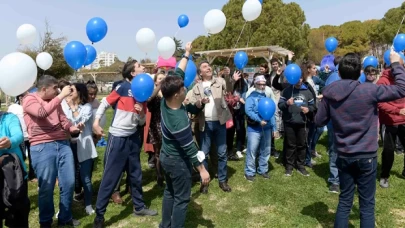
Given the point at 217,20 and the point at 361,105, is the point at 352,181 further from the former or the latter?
the point at 217,20

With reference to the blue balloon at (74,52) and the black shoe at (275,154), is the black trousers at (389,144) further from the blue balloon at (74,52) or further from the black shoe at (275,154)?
the blue balloon at (74,52)

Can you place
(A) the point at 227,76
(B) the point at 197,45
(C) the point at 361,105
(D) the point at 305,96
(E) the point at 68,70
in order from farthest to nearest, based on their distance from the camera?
(B) the point at 197,45
(E) the point at 68,70
(A) the point at 227,76
(D) the point at 305,96
(C) the point at 361,105

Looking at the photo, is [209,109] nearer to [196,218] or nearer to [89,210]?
[196,218]

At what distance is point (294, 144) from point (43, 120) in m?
3.87

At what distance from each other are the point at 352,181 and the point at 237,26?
21445 millimetres

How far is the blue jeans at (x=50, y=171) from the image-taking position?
340 cm

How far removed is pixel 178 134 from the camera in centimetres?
291

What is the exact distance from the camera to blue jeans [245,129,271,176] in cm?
516

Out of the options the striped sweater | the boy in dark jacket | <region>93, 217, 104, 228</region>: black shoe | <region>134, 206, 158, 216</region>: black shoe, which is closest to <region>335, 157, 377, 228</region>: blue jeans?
the boy in dark jacket

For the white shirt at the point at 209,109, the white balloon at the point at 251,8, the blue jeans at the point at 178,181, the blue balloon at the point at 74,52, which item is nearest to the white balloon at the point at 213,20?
the white balloon at the point at 251,8

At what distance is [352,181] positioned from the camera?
119 inches

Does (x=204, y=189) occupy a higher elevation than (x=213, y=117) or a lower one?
lower

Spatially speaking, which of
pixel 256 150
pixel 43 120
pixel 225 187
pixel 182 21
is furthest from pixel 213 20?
pixel 43 120

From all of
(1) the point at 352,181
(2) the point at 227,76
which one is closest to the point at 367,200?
(1) the point at 352,181
